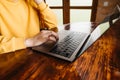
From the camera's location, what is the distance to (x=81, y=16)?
3.70 meters

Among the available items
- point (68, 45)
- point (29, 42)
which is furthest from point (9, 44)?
point (68, 45)

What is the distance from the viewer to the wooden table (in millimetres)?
549

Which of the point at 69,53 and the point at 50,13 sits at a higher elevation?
the point at 50,13

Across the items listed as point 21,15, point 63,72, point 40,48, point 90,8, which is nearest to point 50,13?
point 21,15

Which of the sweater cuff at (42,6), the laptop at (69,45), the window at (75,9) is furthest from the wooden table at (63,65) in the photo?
the window at (75,9)

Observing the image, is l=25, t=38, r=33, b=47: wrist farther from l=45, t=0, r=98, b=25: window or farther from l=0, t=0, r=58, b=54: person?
l=45, t=0, r=98, b=25: window

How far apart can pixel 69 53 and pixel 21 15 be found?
61 cm

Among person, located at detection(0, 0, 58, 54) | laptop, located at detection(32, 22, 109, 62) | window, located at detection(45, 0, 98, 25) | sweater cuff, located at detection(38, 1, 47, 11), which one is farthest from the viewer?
window, located at detection(45, 0, 98, 25)

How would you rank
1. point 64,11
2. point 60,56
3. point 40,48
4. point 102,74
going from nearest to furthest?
point 102,74 < point 60,56 < point 40,48 < point 64,11

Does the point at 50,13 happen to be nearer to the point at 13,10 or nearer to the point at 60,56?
the point at 13,10

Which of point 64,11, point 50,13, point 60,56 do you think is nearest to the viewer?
point 60,56

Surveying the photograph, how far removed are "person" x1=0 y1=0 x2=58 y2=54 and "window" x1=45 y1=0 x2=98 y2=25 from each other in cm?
Result: 250

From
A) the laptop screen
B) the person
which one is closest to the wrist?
the person

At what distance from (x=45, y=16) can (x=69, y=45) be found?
0.52 metres
